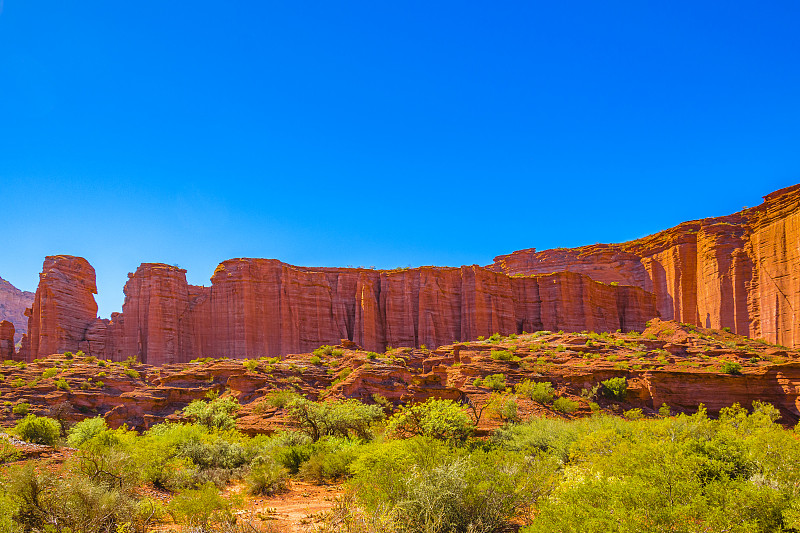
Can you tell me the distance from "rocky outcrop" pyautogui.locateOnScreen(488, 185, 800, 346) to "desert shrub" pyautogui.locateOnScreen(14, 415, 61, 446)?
5686 centimetres

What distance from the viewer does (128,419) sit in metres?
25.6

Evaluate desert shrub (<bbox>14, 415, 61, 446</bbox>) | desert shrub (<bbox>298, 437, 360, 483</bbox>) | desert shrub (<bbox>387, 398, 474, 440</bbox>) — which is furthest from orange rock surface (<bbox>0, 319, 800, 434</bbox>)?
desert shrub (<bbox>298, 437, 360, 483</bbox>)

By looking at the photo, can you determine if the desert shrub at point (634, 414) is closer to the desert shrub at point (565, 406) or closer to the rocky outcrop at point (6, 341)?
the desert shrub at point (565, 406)

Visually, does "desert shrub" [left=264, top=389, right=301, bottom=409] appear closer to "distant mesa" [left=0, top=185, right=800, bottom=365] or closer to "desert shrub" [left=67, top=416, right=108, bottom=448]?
"desert shrub" [left=67, top=416, right=108, bottom=448]

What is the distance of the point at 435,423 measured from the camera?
15969 millimetres

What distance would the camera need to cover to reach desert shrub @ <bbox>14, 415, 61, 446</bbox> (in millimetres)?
19828

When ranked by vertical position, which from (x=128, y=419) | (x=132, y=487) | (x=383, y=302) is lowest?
(x=128, y=419)

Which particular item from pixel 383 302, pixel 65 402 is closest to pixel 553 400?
pixel 65 402

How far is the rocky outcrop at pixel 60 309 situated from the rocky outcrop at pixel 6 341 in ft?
5.68

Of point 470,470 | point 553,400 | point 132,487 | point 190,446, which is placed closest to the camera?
point 470,470

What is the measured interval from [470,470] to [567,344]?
94.6 ft

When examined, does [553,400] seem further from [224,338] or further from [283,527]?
[224,338]

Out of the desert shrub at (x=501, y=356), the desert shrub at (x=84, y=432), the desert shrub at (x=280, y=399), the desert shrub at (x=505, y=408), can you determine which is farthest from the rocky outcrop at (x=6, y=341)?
the desert shrub at (x=505, y=408)

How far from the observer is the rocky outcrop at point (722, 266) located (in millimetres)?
48406
